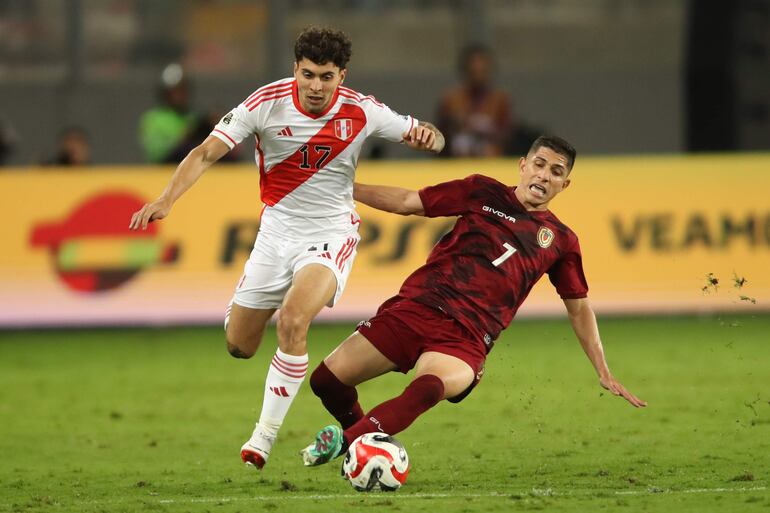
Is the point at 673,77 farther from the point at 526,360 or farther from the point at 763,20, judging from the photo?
the point at 526,360


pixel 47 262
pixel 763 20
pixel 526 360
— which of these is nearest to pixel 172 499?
pixel 526 360

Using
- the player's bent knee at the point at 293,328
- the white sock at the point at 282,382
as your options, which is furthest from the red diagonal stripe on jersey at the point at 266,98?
the white sock at the point at 282,382

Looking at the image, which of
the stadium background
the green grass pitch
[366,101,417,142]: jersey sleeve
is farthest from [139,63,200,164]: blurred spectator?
[366,101,417,142]: jersey sleeve

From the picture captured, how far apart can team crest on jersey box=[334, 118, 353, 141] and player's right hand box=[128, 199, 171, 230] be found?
1.20 meters

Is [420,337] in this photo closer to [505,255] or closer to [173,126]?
[505,255]

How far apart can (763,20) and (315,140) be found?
38.5ft

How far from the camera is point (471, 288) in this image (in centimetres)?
721

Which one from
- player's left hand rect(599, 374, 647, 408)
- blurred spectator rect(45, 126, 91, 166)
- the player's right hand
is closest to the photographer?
the player's right hand

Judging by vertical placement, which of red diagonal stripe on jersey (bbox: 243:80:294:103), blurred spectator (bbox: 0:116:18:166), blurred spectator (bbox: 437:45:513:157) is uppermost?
red diagonal stripe on jersey (bbox: 243:80:294:103)

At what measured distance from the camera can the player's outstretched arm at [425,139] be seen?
777 cm

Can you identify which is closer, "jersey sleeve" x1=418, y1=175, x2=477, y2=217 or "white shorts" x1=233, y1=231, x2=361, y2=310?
"jersey sleeve" x1=418, y1=175, x2=477, y2=217

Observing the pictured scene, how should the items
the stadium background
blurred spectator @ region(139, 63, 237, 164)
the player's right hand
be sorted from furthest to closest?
blurred spectator @ region(139, 63, 237, 164), the stadium background, the player's right hand

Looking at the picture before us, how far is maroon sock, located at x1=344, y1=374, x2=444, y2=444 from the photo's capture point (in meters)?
6.65

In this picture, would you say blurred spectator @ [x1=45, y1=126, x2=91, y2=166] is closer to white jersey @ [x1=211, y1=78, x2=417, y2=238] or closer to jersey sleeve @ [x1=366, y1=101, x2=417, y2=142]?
white jersey @ [x1=211, y1=78, x2=417, y2=238]
